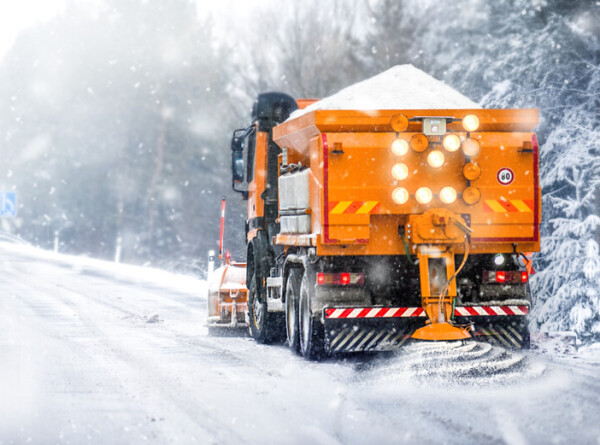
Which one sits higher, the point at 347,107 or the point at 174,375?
the point at 347,107

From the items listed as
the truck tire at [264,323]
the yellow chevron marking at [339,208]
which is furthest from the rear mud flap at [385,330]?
the truck tire at [264,323]

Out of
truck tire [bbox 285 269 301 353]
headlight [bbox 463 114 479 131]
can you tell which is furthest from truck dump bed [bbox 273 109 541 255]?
truck tire [bbox 285 269 301 353]

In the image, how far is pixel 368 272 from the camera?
947 cm

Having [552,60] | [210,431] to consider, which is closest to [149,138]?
[552,60]

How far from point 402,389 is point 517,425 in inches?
62.6

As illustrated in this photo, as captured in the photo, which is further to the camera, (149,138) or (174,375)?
(149,138)

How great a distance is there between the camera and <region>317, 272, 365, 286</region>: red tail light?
9383 millimetres

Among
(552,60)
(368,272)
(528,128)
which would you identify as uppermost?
(552,60)

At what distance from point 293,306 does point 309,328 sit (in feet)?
2.61

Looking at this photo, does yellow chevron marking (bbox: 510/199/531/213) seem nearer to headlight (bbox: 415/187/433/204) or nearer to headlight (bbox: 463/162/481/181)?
headlight (bbox: 463/162/481/181)

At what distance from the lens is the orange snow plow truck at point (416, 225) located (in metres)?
9.11

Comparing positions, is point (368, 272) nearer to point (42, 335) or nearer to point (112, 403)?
point (112, 403)

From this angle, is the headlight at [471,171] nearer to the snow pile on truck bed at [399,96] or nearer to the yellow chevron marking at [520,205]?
the yellow chevron marking at [520,205]

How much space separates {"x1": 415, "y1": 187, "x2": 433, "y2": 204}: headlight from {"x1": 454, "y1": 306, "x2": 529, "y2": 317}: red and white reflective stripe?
3.47 ft
